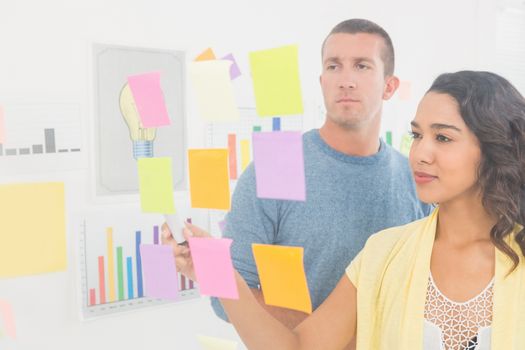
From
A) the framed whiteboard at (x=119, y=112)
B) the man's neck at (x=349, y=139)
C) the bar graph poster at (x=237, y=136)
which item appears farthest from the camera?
the bar graph poster at (x=237, y=136)

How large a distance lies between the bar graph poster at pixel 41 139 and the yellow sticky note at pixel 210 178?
1.13 feet

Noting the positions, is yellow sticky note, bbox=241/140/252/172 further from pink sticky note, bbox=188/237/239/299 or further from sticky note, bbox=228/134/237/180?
pink sticky note, bbox=188/237/239/299

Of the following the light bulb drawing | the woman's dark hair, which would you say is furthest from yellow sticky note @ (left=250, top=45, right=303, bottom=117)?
the light bulb drawing

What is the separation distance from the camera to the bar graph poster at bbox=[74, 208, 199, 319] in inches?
50.6

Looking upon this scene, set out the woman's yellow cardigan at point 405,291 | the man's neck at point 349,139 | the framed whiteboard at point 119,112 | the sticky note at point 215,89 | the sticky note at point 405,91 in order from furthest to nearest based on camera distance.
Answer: the sticky note at point 405,91 < the framed whiteboard at point 119,112 < the man's neck at point 349,139 < the sticky note at point 215,89 < the woman's yellow cardigan at point 405,291

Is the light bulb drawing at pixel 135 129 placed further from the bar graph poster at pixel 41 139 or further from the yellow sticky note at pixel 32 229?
the yellow sticky note at pixel 32 229

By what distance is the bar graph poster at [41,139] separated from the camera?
117 centimetres

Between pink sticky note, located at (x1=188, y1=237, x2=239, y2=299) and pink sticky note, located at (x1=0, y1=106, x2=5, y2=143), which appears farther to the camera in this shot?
pink sticky note, located at (x1=0, y1=106, x2=5, y2=143)

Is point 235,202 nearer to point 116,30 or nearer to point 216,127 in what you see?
point 216,127

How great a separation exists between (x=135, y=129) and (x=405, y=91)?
3.02 ft

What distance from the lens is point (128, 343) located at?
4.43ft

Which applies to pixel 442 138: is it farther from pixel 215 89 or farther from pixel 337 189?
pixel 215 89

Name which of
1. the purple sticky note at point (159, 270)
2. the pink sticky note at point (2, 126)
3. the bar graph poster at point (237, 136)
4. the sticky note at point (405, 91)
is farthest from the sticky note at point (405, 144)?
the pink sticky note at point (2, 126)

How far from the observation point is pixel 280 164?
994 millimetres
